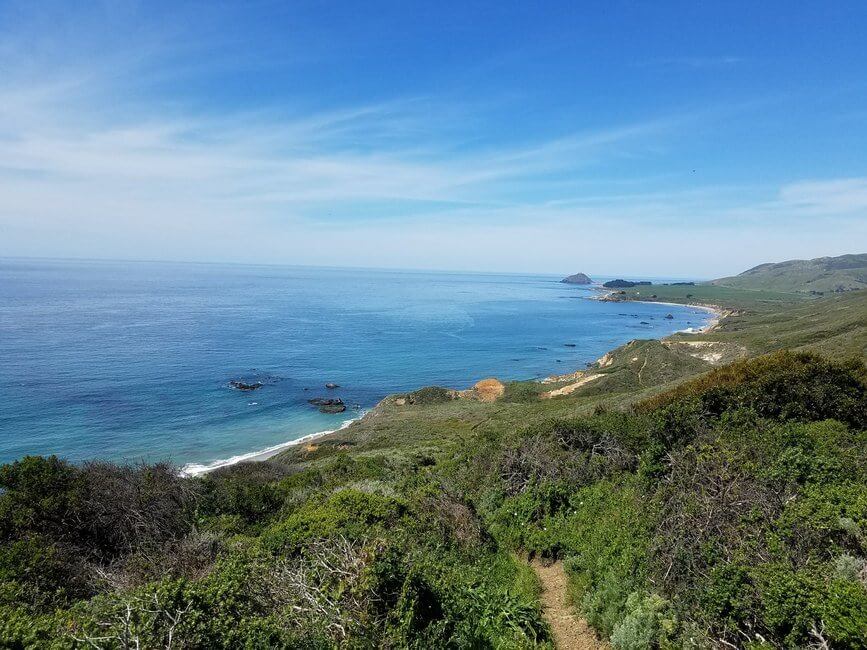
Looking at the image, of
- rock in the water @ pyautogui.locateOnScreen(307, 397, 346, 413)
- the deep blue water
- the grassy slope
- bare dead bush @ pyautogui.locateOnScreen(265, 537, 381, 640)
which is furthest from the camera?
rock in the water @ pyautogui.locateOnScreen(307, 397, 346, 413)

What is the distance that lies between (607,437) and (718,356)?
5396cm

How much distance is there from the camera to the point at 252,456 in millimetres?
38250

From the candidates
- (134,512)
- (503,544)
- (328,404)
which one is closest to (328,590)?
(503,544)

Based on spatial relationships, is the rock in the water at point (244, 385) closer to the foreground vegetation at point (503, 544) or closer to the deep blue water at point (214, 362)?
the deep blue water at point (214, 362)

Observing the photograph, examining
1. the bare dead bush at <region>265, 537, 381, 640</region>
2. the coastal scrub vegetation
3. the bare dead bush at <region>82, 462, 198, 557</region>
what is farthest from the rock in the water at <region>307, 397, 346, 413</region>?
the bare dead bush at <region>265, 537, 381, 640</region>

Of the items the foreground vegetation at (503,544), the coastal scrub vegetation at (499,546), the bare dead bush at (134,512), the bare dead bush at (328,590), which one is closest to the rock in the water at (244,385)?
the foreground vegetation at (503,544)

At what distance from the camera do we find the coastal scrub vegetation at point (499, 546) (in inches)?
244

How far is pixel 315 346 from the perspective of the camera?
8019 cm

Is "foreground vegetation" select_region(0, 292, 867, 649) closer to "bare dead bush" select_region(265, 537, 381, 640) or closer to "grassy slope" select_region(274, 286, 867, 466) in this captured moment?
"bare dead bush" select_region(265, 537, 381, 640)

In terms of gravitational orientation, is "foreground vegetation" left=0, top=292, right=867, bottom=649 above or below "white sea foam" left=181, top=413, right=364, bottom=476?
above

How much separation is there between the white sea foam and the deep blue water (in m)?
1.10

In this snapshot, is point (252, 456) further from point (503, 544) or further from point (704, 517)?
point (704, 517)

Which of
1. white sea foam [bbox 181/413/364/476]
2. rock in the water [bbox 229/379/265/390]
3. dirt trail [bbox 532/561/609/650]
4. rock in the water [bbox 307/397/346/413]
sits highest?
dirt trail [bbox 532/561/609/650]

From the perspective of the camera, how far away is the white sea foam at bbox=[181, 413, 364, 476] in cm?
3363
